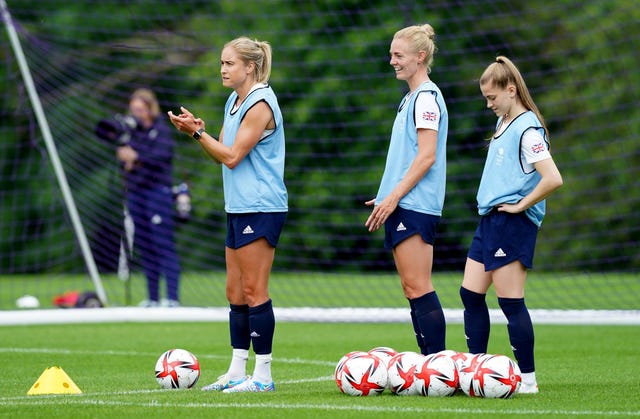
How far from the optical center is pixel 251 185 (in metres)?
6.88

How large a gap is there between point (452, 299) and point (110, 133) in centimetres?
436

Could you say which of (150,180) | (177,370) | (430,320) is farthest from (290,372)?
(150,180)

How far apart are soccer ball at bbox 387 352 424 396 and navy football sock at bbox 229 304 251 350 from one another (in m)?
1.06

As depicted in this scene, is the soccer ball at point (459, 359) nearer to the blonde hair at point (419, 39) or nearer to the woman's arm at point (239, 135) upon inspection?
the woman's arm at point (239, 135)

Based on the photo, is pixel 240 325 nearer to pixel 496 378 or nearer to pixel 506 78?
pixel 496 378

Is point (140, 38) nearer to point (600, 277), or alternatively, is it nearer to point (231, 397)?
point (600, 277)

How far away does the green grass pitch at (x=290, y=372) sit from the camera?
587cm

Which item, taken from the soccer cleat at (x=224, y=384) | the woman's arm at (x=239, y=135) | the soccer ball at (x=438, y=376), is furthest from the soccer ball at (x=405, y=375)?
the woman's arm at (x=239, y=135)

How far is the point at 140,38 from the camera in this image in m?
25.1

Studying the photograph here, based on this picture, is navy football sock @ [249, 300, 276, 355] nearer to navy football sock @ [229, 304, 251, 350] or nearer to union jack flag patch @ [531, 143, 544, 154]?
navy football sock @ [229, 304, 251, 350]

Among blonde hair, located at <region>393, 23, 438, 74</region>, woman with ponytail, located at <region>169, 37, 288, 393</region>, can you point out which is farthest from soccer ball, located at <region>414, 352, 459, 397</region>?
blonde hair, located at <region>393, 23, 438, 74</region>

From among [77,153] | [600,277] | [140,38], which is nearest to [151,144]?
[77,153]

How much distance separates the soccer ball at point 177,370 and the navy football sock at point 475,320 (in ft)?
5.30

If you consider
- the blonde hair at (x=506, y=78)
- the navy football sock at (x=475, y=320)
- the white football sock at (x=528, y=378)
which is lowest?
the white football sock at (x=528, y=378)
